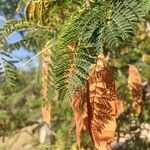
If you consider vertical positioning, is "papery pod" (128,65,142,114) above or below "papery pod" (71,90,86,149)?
above

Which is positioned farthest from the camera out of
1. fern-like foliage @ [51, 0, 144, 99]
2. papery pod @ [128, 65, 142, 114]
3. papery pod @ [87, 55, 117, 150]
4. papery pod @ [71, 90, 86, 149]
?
papery pod @ [128, 65, 142, 114]

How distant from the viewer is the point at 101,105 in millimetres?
2230

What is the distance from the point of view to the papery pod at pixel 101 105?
220 cm

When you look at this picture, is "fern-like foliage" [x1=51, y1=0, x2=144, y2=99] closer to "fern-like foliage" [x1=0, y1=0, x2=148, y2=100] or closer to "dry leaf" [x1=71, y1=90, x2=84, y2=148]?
"fern-like foliage" [x1=0, y1=0, x2=148, y2=100]

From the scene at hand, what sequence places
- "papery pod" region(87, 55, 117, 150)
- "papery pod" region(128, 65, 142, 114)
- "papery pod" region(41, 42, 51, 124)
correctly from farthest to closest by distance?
1. "papery pod" region(128, 65, 142, 114)
2. "papery pod" region(41, 42, 51, 124)
3. "papery pod" region(87, 55, 117, 150)

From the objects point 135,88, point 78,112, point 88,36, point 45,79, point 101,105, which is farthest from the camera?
point 135,88

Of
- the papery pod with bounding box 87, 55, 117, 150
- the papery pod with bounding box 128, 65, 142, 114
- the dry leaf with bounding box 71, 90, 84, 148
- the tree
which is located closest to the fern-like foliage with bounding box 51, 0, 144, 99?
the tree

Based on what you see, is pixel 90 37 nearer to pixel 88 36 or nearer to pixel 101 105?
pixel 88 36

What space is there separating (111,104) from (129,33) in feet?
2.09

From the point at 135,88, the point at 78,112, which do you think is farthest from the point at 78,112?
the point at 135,88

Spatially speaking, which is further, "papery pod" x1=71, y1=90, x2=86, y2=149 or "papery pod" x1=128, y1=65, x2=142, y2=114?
"papery pod" x1=128, y1=65, x2=142, y2=114

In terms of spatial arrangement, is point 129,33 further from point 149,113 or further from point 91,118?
point 149,113

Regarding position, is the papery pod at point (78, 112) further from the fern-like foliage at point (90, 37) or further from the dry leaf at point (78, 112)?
Result: the fern-like foliage at point (90, 37)

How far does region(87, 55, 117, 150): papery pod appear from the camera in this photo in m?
2.20
